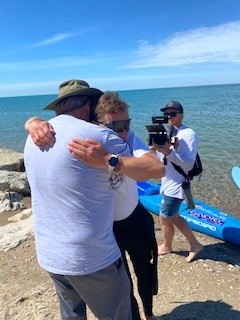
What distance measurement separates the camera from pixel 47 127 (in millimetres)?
1977

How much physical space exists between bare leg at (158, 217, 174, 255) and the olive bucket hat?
9.64 ft

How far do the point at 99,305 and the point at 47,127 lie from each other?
3.75 ft

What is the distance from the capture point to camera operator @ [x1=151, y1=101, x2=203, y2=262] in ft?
14.2

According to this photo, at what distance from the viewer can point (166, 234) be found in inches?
192

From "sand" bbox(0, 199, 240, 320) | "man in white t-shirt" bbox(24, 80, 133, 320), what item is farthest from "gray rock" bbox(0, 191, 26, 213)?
"man in white t-shirt" bbox(24, 80, 133, 320)

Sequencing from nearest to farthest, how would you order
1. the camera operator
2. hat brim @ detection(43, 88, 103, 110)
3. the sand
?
hat brim @ detection(43, 88, 103, 110), the sand, the camera operator

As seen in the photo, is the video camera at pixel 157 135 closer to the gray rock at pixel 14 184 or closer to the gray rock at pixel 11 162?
the gray rock at pixel 14 184

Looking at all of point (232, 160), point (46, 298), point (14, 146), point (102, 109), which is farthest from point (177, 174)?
point (14, 146)

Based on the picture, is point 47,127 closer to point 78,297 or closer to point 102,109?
point 102,109

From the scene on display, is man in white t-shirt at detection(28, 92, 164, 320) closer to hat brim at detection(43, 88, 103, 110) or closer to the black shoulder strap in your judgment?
hat brim at detection(43, 88, 103, 110)

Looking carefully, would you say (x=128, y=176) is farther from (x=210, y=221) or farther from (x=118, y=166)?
(x=210, y=221)

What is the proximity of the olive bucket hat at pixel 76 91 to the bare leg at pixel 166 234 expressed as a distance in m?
2.94

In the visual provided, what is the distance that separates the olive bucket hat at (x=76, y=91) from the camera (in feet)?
6.86

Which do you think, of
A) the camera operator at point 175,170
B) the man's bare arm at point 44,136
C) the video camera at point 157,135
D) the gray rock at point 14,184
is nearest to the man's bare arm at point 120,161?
the man's bare arm at point 44,136
